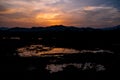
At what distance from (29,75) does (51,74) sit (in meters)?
2.05

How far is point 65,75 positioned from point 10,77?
484cm

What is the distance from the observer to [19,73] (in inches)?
693

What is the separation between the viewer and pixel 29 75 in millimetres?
16828

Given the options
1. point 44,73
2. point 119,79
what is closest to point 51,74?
point 44,73

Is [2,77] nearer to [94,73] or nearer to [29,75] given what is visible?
[29,75]

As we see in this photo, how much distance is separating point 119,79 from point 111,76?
1.02 meters

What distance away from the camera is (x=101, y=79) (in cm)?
1534

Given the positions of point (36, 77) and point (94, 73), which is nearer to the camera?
point (36, 77)

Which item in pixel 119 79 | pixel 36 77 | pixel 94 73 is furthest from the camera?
pixel 94 73

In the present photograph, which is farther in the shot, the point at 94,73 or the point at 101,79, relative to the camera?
the point at 94,73

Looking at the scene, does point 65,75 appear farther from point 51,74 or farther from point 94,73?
point 94,73

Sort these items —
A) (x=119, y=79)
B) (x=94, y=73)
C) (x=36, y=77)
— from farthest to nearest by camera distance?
1. (x=94, y=73)
2. (x=36, y=77)
3. (x=119, y=79)

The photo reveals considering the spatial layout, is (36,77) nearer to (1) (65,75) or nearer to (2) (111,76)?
(1) (65,75)

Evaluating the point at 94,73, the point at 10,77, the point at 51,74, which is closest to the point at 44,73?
the point at 51,74
